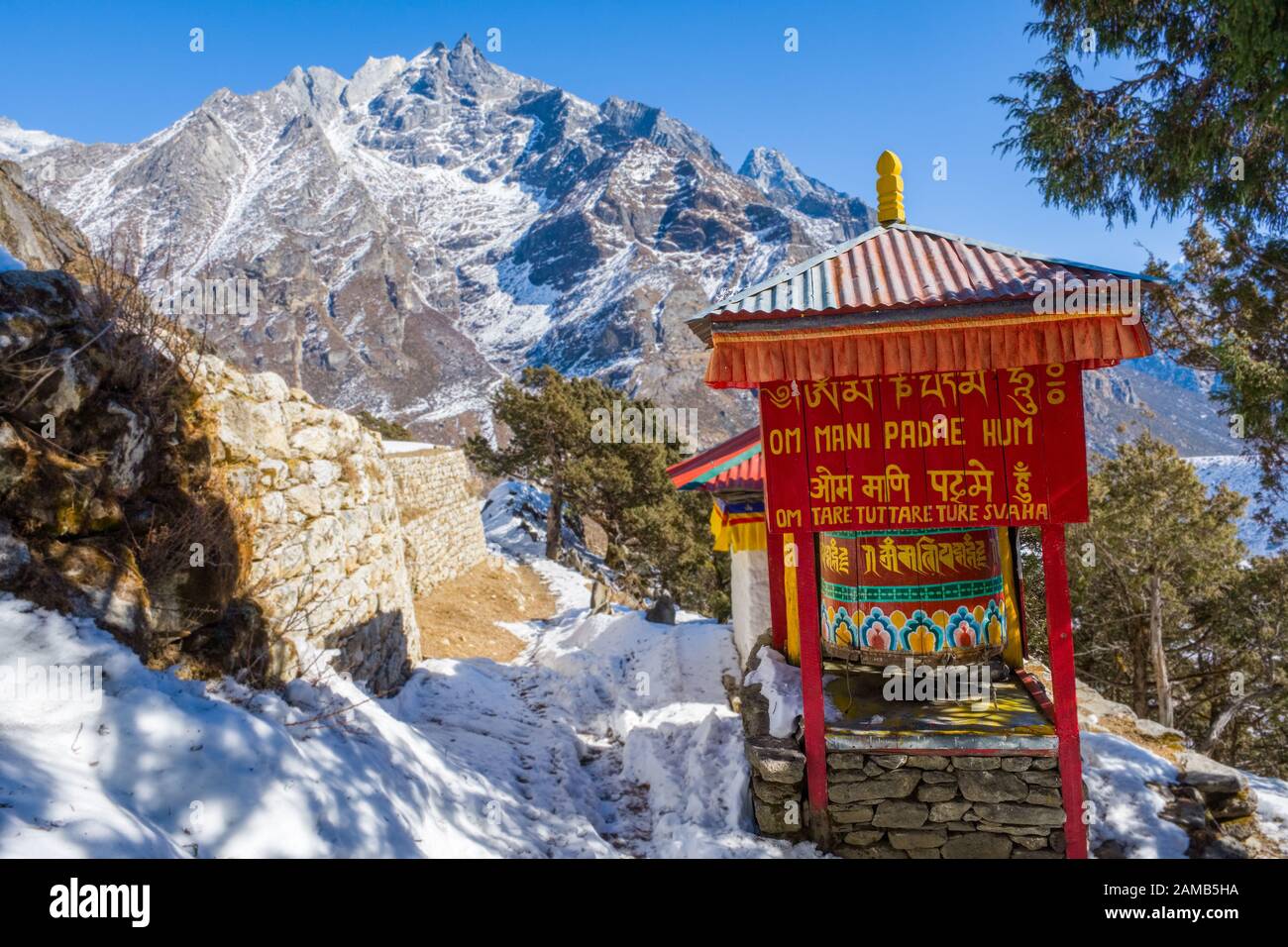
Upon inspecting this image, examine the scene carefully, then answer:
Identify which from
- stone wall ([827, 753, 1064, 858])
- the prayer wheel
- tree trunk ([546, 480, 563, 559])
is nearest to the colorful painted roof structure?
the prayer wheel

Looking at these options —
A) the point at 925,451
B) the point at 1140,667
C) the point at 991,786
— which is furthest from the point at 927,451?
the point at 1140,667

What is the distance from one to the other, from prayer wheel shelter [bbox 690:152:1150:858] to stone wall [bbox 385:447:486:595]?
11317 mm

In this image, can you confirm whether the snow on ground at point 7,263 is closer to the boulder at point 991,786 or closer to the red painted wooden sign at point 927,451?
the red painted wooden sign at point 927,451

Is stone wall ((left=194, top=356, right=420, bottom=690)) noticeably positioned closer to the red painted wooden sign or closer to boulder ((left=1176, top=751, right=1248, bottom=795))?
the red painted wooden sign

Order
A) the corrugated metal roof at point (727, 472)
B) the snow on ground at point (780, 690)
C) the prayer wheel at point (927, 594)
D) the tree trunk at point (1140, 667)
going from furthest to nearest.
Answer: the tree trunk at point (1140, 667), the corrugated metal roof at point (727, 472), the prayer wheel at point (927, 594), the snow on ground at point (780, 690)

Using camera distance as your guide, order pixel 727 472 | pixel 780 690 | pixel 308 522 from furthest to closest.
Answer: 1. pixel 727 472
2. pixel 308 522
3. pixel 780 690

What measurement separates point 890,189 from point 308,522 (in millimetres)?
7206

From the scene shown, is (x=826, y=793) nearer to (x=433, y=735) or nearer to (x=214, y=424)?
(x=433, y=735)

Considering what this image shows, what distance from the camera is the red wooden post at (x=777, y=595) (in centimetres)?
827

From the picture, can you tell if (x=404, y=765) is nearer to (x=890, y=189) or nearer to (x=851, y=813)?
(x=851, y=813)

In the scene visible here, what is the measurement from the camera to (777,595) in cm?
838

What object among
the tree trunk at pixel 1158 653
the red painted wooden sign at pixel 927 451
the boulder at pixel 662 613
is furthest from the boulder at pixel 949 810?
the tree trunk at pixel 1158 653

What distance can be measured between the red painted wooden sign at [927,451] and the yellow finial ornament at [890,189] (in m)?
2.11

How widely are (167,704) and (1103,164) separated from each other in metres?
10.1
